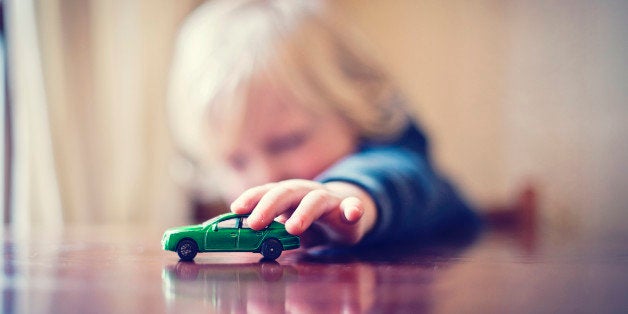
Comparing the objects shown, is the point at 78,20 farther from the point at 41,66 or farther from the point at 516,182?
the point at 516,182

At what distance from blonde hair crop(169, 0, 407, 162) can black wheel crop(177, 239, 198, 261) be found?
89cm

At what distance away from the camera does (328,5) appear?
209cm

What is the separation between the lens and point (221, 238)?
589mm

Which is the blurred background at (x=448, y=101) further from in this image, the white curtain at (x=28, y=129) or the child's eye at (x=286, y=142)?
the child's eye at (x=286, y=142)

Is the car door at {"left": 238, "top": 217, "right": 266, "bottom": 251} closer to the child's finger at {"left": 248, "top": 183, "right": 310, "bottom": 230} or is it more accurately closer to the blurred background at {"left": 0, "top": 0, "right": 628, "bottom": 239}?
the child's finger at {"left": 248, "top": 183, "right": 310, "bottom": 230}

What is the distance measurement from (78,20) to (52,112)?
31 centimetres

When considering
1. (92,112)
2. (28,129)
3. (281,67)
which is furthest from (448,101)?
(28,129)

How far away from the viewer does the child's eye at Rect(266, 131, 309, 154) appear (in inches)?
Answer: 60.0

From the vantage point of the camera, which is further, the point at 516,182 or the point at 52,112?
the point at 516,182

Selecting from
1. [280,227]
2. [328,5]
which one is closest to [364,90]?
[328,5]

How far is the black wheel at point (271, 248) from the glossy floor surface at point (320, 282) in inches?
0.6

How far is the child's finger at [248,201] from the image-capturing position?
1.95 ft

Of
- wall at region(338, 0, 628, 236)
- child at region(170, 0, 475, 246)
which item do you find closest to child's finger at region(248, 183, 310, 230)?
child at region(170, 0, 475, 246)

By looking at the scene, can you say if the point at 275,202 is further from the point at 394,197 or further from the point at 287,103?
the point at 287,103
